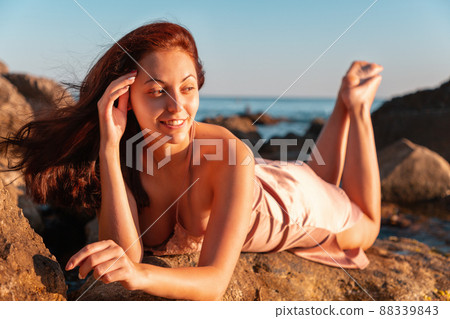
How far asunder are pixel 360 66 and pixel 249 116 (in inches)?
840

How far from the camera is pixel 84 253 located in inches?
77.4

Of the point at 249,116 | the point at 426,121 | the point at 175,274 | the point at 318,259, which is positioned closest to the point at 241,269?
the point at 318,259

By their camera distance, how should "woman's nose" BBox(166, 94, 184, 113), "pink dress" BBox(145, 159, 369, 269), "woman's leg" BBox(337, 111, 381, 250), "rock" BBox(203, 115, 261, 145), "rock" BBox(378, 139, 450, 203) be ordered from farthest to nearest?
"rock" BBox(203, 115, 261, 145) → "rock" BBox(378, 139, 450, 203) → "woman's leg" BBox(337, 111, 381, 250) → "pink dress" BBox(145, 159, 369, 269) → "woman's nose" BBox(166, 94, 184, 113)

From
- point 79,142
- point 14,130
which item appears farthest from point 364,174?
point 14,130

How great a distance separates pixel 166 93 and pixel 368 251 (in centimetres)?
236

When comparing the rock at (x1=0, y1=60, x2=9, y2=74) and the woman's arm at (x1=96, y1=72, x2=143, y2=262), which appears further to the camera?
the rock at (x1=0, y1=60, x2=9, y2=74)

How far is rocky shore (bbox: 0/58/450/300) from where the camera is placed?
2.25 metres

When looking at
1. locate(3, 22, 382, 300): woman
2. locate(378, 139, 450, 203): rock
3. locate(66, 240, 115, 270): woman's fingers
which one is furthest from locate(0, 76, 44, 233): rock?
locate(378, 139, 450, 203): rock

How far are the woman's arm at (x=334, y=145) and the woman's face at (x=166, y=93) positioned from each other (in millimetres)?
1857

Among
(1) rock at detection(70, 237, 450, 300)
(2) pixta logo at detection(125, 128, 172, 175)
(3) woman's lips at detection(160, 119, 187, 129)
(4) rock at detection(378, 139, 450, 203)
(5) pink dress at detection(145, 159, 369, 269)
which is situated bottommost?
(4) rock at detection(378, 139, 450, 203)

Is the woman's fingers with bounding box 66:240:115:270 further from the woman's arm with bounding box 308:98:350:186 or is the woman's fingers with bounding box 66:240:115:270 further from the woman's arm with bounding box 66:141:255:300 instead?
the woman's arm with bounding box 308:98:350:186

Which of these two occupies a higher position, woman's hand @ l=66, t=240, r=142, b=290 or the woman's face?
the woman's face

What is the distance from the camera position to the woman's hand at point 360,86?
3975 millimetres

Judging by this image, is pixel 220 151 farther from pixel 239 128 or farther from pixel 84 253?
pixel 239 128
